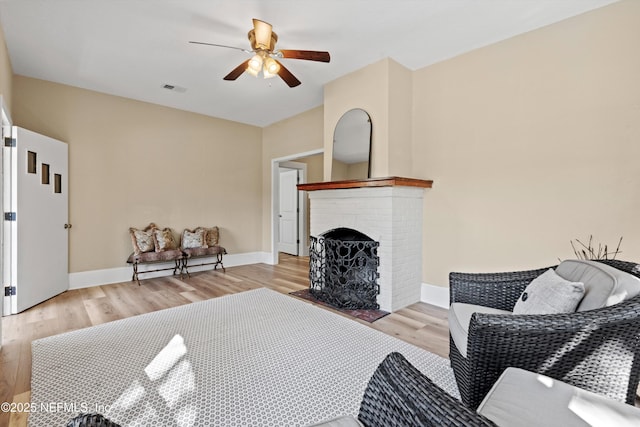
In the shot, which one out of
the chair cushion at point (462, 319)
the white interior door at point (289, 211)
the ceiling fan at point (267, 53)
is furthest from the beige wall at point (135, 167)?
the chair cushion at point (462, 319)

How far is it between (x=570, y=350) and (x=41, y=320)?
170 inches

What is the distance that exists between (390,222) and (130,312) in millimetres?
2967

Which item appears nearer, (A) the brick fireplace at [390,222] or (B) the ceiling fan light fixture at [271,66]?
(B) the ceiling fan light fixture at [271,66]

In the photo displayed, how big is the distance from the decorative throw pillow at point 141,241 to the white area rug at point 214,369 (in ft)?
5.70

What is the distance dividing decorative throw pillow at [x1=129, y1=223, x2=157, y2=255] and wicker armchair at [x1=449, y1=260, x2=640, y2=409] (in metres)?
4.58

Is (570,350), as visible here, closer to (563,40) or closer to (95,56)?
(563,40)

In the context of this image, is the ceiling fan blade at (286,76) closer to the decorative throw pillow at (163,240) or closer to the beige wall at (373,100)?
the beige wall at (373,100)

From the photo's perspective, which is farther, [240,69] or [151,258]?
[151,258]

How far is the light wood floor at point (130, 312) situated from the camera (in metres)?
2.14

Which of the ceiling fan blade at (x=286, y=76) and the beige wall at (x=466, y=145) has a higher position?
the ceiling fan blade at (x=286, y=76)

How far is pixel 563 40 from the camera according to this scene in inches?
104

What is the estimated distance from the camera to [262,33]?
8.23 ft

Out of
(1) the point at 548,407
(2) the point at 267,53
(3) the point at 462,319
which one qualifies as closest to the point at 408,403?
(1) the point at 548,407

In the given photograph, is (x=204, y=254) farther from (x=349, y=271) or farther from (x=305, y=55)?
(x=305, y=55)
